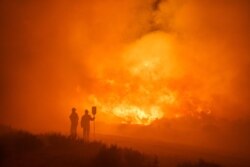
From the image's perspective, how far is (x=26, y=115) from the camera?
50938 mm

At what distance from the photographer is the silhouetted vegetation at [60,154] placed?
19.1 m

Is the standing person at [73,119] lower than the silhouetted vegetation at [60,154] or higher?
higher

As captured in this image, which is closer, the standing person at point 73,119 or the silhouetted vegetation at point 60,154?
the silhouetted vegetation at point 60,154

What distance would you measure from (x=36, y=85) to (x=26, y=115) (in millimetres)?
4528

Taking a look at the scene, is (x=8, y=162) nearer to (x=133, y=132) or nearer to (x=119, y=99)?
(x=133, y=132)

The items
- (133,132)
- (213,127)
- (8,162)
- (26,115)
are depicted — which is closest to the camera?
(8,162)

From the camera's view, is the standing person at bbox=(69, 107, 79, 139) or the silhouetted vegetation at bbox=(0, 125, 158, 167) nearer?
the silhouetted vegetation at bbox=(0, 125, 158, 167)

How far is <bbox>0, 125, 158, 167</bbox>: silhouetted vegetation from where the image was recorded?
19109mm

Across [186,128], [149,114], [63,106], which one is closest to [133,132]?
[149,114]

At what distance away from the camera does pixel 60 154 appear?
2033 cm

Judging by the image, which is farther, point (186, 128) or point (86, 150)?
point (186, 128)

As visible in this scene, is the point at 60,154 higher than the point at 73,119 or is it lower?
lower

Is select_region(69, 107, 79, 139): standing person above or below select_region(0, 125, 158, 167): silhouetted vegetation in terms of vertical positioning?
above

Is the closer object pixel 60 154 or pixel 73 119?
pixel 60 154
